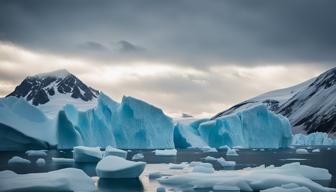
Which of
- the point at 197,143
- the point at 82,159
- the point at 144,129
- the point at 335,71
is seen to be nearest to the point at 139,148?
the point at 144,129

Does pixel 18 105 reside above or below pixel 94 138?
above

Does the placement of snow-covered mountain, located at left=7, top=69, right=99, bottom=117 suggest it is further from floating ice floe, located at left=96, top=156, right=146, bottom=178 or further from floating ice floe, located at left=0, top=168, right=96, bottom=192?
floating ice floe, located at left=0, top=168, right=96, bottom=192

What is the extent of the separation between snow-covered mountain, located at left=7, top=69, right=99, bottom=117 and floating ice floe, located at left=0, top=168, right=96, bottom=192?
3769 inches

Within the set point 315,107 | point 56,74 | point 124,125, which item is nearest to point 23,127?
point 124,125

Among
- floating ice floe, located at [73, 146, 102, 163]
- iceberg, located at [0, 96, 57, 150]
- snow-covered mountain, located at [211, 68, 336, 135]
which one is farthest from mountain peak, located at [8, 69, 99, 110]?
floating ice floe, located at [73, 146, 102, 163]

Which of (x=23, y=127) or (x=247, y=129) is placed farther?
(x=247, y=129)

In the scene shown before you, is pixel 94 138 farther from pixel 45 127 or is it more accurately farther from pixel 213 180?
pixel 213 180

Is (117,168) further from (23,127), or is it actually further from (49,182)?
(23,127)

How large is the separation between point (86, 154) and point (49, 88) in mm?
101143

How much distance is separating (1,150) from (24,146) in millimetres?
1901

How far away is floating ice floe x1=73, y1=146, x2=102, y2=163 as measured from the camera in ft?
84.3

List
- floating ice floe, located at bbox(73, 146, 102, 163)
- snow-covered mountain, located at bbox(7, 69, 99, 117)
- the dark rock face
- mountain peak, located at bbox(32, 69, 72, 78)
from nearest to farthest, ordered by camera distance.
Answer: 1. floating ice floe, located at bbox(73, 146, 102, 163)
2. snow-covered mountain, located at bbox(7, 69, 99, 117)
3. the dark rock face
4. mountain peak, located at bbox(32, 69, 72, 78)

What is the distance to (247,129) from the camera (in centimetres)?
5069

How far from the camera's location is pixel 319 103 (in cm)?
12419
